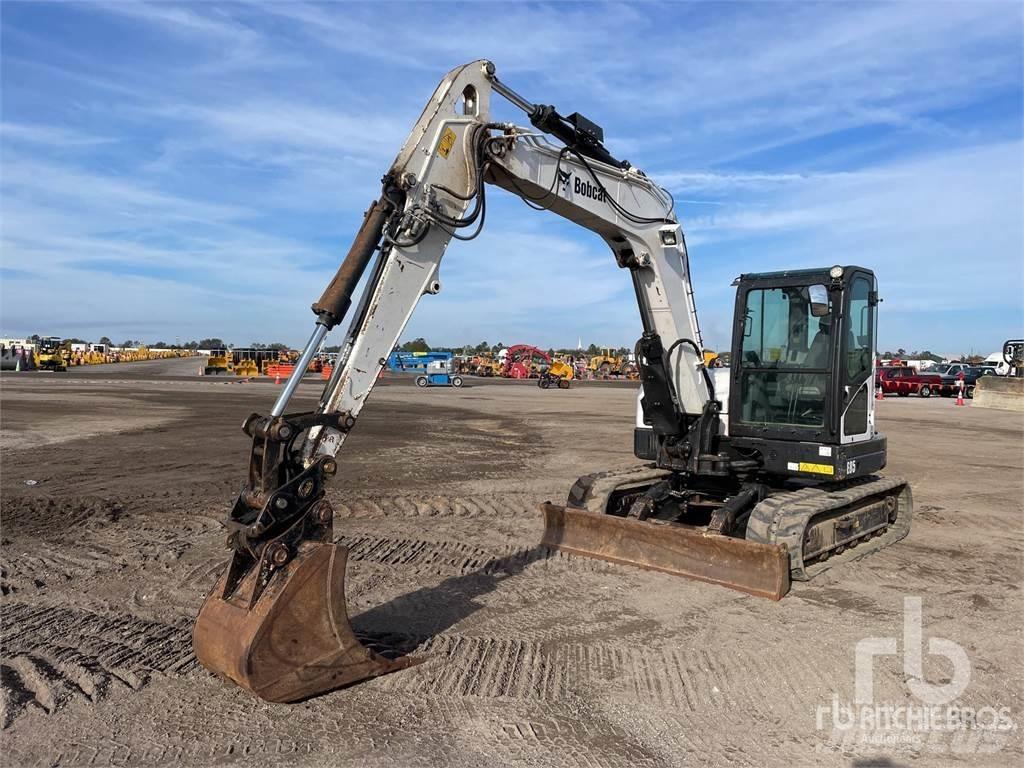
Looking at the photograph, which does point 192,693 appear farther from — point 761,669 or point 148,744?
point 761,669

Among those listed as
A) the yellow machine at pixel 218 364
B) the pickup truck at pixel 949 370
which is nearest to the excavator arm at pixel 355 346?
the pickup truck at pixel 949 370

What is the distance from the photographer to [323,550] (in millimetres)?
4250

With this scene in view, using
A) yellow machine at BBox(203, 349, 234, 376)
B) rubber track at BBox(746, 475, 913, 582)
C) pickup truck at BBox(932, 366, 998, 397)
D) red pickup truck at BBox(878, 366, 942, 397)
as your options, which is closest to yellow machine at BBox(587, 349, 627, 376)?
red pickup truck at BBox(878, 366, 942, 397)

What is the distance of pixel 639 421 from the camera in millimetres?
7766

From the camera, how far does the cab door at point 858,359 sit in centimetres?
679

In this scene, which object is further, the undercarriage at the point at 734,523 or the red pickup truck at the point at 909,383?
the red pickup truck at the point at 909,383

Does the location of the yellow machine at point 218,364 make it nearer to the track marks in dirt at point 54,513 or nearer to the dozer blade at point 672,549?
the track marks in dirt at point 54,513

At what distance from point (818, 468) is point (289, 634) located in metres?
4.71

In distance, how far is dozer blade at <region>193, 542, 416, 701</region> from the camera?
3.97m

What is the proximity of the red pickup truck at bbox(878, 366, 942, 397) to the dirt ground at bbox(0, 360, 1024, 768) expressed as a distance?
28.2 meters

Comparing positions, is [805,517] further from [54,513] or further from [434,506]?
[54,513]

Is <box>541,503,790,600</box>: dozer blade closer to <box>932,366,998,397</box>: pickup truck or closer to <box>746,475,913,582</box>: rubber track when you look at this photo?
<box>746,475,913,582</box>: rubber track

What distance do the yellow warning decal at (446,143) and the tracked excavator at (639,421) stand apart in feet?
0.03

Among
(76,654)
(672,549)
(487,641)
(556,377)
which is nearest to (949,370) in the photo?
(556,377)
